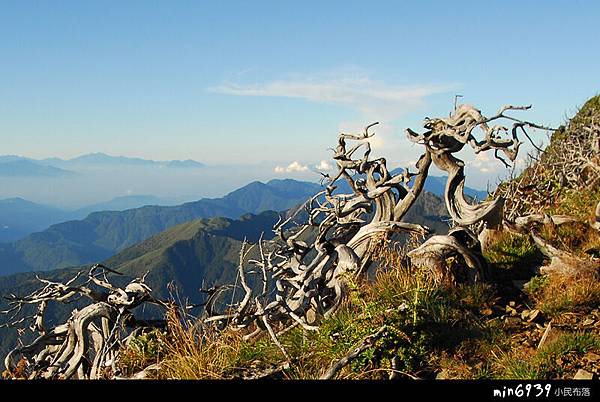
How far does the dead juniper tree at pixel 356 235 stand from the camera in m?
9.02

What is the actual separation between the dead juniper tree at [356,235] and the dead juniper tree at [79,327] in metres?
1.57

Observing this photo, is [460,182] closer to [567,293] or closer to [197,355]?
[567,293]

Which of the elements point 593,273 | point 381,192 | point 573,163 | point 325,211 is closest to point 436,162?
point 381,192

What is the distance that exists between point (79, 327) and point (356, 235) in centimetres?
587

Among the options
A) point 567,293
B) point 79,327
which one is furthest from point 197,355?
point 567,293

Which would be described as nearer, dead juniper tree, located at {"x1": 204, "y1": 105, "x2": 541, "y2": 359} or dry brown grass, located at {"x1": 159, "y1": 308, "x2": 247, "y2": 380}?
dry brown grass, located at {"x1": 159, "y1": 308, "x2": 247, "y2": 380}

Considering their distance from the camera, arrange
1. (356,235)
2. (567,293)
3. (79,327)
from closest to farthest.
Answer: (567,293) < (79,327) < (356,235)

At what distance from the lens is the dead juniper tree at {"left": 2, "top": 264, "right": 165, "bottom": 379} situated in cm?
926

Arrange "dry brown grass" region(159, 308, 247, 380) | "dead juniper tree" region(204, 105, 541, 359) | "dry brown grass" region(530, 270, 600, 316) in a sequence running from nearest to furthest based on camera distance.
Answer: "dry brown grass" region(159, 308, 247, 380)
"dry brown grass" region(530, 270, 600, 316)
"dead juniper tree" region(204, 105, 541, 359)

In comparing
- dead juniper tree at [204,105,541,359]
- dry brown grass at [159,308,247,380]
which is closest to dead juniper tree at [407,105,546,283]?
dead juniper tree at [204,105,541,359]

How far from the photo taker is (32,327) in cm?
1037

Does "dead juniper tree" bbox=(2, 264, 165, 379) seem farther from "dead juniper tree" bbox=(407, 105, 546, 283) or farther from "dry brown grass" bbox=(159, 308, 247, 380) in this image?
"dead juniper tree" bbox=(407, 105, 546, 283)

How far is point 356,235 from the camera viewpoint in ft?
36.2

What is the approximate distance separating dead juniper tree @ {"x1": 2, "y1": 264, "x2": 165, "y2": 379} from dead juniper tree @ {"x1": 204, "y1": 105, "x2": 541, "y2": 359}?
1.57 m
